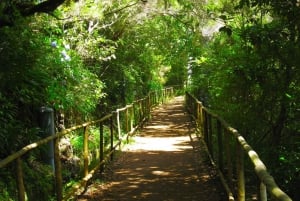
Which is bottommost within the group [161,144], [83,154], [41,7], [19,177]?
[161,144]

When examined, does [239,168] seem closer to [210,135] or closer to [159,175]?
[159,175]

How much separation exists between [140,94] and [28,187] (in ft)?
67.4

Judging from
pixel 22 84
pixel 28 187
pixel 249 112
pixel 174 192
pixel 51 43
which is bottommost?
pixel 174 192

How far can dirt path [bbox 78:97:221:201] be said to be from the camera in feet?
25.2

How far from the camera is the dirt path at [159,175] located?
7680 mm

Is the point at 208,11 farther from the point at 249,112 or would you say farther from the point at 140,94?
the point at 140,94

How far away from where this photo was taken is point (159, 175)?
934 cm

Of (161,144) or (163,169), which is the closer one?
(163,169)

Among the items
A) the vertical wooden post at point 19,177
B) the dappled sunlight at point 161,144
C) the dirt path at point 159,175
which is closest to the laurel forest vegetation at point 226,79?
the vertical wooden post at point 19,177

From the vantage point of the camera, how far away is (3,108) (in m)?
6.57

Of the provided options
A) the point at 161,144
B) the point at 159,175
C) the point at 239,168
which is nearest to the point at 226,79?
the point at 159,175

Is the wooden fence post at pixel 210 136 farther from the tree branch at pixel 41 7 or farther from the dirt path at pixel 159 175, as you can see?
the tree branch at pixel 41 7

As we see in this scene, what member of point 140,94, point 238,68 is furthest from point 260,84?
point 140,94

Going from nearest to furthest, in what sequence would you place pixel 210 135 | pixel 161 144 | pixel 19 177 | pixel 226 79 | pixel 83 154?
pixel 19 177 → pixel 83 154 → pixel 226 79 → pixel 210 135 → pixel 161 144
